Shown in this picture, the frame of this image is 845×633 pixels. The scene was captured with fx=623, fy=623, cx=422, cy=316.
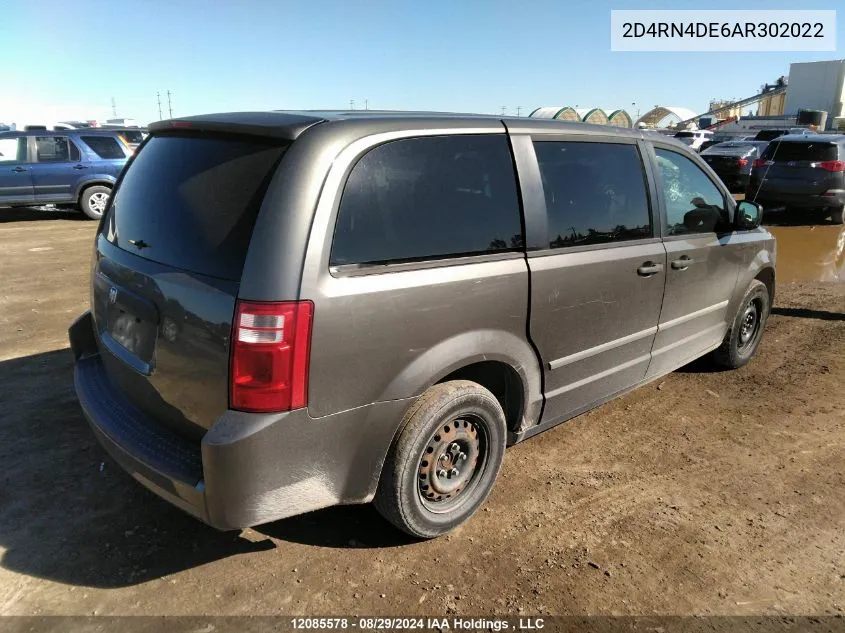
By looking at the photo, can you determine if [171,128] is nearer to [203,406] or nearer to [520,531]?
[203,406]

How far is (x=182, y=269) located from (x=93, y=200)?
11.8 metres

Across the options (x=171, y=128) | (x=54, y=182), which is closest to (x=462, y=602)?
(x=171, y=128)

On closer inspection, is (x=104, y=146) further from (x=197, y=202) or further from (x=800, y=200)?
(x=800, y=200)

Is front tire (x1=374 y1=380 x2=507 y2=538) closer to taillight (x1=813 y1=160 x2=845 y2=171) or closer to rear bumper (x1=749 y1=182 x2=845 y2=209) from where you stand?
rear bumper (x1=749 y1=182 x2=845 y2=209)

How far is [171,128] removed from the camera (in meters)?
2.81

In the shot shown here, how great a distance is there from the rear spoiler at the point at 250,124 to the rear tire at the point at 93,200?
11.0m

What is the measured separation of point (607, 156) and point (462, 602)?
8.01 ft

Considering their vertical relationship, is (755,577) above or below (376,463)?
below

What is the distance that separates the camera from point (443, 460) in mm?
2854

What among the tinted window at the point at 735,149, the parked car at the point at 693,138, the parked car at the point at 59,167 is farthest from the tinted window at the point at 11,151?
the parked car at the point at 693,138

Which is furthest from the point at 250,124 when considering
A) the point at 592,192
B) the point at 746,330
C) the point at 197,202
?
the point at 746,330

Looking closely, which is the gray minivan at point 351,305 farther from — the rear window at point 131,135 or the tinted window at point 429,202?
the rear window at point 131,135

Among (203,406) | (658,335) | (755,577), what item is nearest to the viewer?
(203,406)

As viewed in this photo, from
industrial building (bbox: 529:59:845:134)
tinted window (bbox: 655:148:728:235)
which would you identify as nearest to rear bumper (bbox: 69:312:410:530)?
tinted window (bbox: 655:148:728:235)
